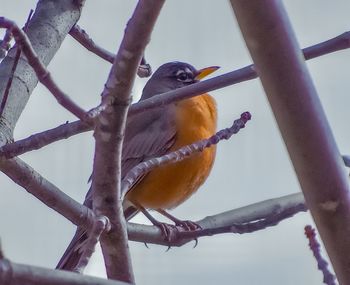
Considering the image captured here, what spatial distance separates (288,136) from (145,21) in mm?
534

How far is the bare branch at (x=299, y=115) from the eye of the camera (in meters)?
1.67

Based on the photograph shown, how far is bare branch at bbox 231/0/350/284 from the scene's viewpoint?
1665 mm

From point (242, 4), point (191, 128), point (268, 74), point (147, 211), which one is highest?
point (242, 4)

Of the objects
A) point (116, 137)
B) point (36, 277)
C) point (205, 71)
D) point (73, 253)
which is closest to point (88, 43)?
point (73, 253)

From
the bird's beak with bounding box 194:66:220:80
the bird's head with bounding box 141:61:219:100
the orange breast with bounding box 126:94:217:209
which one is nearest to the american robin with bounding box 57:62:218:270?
the orange breast with bounding box 126:94:217:209

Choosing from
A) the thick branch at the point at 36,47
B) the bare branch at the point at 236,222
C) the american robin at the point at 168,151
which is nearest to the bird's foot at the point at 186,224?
the american robin at the point at 168,151

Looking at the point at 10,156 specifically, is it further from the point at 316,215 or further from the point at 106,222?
the point at 316,215

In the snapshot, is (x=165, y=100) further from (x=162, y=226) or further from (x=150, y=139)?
(x=150, y=139)

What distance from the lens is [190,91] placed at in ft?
8.16

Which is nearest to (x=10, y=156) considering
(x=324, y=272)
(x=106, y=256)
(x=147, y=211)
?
(x=106, y=256)

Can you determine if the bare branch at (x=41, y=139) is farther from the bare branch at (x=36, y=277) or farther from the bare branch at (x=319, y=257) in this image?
the bare branch at (x=36, y=277)

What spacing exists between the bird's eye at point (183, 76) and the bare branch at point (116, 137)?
4284mm

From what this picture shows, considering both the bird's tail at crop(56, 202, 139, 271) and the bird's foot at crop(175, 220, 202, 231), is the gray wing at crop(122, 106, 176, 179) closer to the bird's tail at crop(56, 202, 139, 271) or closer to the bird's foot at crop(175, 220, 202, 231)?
the bird's foot at crop(175, 220, 202, 231)

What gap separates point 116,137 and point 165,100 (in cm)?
37
